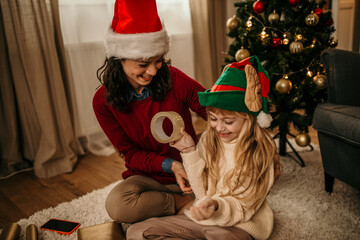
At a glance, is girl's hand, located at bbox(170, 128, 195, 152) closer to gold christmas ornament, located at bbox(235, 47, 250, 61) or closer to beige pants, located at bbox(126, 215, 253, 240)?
beige pants, located at bbox(126, 215, 253, 240)

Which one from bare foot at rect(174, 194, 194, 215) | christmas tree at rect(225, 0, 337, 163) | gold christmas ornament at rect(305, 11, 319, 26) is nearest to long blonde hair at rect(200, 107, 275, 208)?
bare foot at rect(174, 194, 194, 215)

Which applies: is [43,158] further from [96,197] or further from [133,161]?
[133,161]

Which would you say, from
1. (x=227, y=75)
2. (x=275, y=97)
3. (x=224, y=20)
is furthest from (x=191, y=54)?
(x=227, y=75)

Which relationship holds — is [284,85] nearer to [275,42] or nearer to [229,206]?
[275,42]

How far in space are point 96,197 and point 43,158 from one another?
64 cm

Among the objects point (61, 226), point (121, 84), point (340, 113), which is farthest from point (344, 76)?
point (61, 226)

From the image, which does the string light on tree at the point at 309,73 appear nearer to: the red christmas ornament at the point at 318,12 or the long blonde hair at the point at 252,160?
the red christmas ornament at the point at 318,12

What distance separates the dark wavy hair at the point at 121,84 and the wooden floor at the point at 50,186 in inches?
31.7

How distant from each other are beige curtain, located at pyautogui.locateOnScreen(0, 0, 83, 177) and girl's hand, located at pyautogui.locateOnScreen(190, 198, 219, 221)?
4.86 ft

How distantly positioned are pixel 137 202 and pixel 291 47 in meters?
1.19

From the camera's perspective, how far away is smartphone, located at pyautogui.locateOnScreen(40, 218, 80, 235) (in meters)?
1.37

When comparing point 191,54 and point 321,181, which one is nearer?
point 321,181

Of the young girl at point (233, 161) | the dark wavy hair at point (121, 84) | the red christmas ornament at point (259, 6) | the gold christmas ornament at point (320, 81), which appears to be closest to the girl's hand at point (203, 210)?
the young girl at point (233, 161)

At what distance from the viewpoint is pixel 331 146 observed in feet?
4.53
